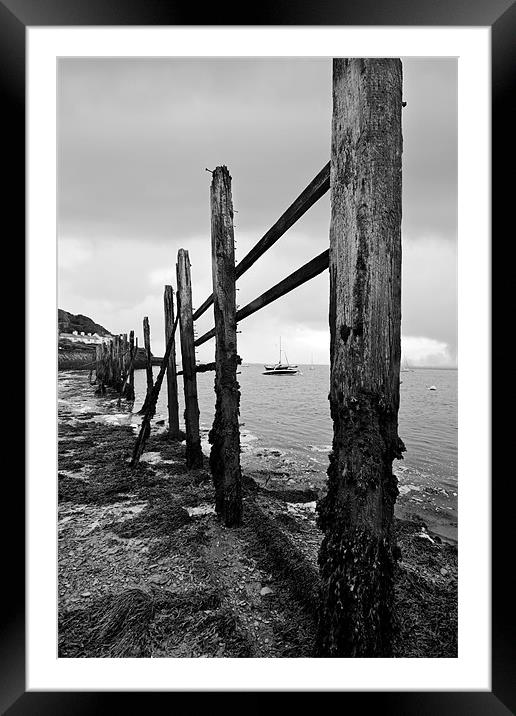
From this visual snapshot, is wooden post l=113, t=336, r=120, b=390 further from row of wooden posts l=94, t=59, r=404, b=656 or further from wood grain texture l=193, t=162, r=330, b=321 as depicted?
row of wooden posts l=94, t=59, r=404, b=656

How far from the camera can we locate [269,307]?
2.92 metres

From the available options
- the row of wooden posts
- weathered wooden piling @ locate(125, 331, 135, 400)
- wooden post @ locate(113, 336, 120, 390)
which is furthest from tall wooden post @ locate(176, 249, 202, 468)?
wooden post @ locate(113, 336, 120, 390)

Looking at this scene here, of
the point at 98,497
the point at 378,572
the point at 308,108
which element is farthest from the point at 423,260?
the point at 98,497

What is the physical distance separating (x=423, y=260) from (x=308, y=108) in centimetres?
153

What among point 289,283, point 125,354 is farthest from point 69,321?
point 125,354

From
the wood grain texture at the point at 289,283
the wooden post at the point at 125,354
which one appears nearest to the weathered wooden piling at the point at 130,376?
the wooden post at the point at 125,354

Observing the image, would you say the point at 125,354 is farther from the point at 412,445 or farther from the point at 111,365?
the point at 412,445

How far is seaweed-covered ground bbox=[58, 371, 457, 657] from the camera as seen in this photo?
5.79ft

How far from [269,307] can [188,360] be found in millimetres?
1877

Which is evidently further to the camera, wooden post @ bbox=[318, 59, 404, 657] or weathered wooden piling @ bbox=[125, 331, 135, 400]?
weathered wooden piling @ bbox=[125, 331, 135, 400]

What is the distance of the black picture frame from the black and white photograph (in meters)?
0.23

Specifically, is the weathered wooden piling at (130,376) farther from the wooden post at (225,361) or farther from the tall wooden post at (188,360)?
the wooden post at (225,361)
